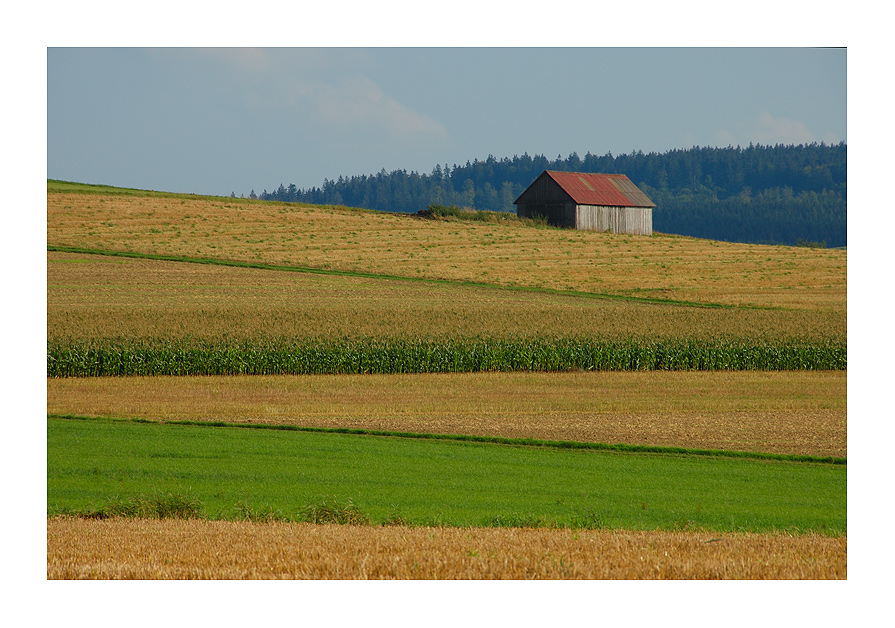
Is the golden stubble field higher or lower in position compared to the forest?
lower

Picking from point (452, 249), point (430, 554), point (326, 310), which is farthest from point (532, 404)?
point (452, 249)

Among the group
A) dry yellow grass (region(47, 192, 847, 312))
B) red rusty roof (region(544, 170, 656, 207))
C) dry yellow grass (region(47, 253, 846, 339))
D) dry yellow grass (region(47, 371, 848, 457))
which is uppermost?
red rusty roof (region(544, 170, 656, 207))

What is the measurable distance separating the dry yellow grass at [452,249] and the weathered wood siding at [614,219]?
574 centimetres

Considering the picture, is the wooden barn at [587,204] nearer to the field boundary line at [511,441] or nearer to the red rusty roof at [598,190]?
the red rusty roof at [598,190]

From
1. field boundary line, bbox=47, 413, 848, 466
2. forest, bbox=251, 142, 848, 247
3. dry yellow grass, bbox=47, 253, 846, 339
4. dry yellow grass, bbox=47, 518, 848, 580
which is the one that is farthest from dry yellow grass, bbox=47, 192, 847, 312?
dry yellow grass, bbox=47, 518, 848, 580

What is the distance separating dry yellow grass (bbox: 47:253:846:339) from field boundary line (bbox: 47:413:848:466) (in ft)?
31.0

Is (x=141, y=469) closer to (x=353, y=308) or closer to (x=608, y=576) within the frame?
(x=608, y=576)

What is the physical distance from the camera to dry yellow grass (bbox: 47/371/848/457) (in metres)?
17.5

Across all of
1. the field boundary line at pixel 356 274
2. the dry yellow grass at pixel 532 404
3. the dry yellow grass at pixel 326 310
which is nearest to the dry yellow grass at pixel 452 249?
the field boundary line at pixel 356 274

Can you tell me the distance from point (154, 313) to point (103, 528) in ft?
75.1

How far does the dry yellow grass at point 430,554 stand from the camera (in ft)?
22.1

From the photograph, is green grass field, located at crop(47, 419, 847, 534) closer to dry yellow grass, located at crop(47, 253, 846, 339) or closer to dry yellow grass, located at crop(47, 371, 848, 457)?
dry yellow grass, located at crop(47, 371, 848, 457)

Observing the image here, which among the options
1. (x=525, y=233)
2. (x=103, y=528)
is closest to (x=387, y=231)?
(x=525, y=233)

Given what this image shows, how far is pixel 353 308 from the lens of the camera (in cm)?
3372
